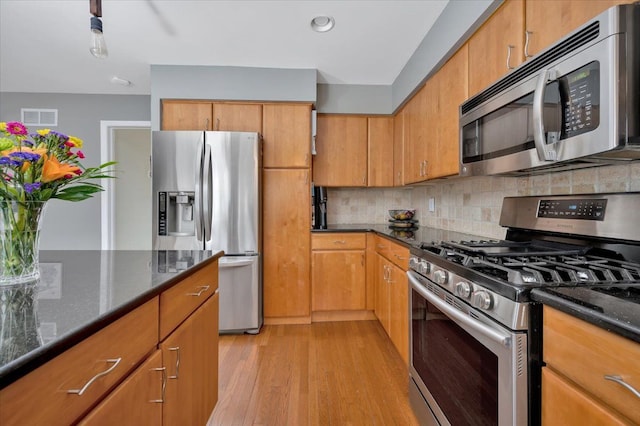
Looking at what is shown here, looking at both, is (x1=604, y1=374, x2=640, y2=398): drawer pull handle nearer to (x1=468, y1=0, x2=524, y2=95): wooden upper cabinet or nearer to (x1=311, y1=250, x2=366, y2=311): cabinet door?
(x1=468, y1=0, x2=524, y2=95): wooden upper cabinet

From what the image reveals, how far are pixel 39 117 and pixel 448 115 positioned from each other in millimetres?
4207

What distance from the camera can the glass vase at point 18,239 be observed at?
0.88 meters

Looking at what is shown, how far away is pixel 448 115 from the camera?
1952mm

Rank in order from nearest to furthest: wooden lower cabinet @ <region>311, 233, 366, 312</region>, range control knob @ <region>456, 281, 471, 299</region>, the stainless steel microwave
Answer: the stainless steel microwave
range control knob @ <region>456, 281, 471, 299</region>
wooden lower cabinet @ <region>311, 233, 366, 312</region>

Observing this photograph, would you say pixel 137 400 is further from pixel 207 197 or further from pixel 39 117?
pixel 39 117

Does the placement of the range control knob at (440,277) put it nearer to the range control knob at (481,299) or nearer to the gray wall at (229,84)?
the range control knob at (481,299)

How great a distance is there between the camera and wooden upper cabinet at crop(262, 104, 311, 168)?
2.90 m

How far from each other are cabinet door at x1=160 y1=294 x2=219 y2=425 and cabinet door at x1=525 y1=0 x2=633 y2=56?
1.71 meters

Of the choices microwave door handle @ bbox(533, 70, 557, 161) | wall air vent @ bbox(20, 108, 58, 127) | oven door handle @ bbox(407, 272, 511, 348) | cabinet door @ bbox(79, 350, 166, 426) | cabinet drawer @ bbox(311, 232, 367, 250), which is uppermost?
wall air vent @ bbox(20, 108, 58, 127)

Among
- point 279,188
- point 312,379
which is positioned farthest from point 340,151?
point 312,379

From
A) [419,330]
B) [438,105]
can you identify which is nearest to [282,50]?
[438,105]

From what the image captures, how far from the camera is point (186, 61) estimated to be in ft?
9.02

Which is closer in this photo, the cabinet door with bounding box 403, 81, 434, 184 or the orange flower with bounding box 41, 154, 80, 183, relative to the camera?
the orange flower with bounding box 41, 154, 80, 183

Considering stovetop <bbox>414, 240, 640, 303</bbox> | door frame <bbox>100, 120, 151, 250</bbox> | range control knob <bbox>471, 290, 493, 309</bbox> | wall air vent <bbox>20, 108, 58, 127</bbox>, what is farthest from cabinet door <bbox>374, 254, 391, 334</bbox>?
wall air vent <bbox>20, 108, 58, 127</bbox>
